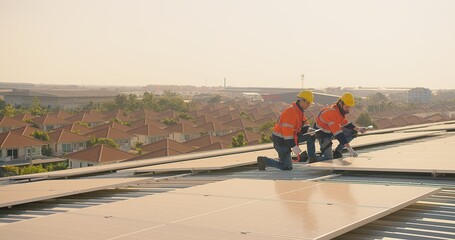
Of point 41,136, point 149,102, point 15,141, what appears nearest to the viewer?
point 15,141

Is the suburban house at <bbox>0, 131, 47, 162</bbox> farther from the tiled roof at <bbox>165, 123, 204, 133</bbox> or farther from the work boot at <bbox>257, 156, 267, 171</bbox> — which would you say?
the work boot at <bbox>257, 156, 267, 171</bbox>

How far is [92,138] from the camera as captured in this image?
173 feet

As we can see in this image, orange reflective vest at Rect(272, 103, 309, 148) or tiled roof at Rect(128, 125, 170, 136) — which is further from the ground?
orange reflective vest at Rect(272, 103, 309, 148)

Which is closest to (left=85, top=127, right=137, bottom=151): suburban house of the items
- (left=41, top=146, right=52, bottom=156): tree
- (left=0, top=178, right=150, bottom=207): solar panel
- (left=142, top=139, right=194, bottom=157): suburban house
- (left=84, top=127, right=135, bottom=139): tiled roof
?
(left=84, top=127, right=135, bottom=139): tiled roof

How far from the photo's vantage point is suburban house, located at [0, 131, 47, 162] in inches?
1783

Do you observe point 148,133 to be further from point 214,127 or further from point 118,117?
point 118,117

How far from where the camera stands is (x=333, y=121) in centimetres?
1120

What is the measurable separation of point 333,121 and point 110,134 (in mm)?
46603

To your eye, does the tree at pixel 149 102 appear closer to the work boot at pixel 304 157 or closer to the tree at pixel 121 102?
the tree at pixel 121 102

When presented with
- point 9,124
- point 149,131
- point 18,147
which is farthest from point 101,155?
point 9,124

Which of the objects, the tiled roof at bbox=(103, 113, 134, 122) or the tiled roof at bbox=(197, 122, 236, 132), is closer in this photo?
the tiled roof at bbox=(197, 122, 236, 132)

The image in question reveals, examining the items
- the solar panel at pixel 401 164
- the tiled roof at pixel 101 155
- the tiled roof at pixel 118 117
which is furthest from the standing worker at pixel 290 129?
the tiled roof at pixel 118 117

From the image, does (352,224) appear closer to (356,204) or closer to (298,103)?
(356,204)

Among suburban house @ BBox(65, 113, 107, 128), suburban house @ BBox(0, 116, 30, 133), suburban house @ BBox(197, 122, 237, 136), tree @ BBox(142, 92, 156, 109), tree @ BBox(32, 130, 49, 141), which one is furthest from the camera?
tree @ BBox(142, 92, 156, 109)
